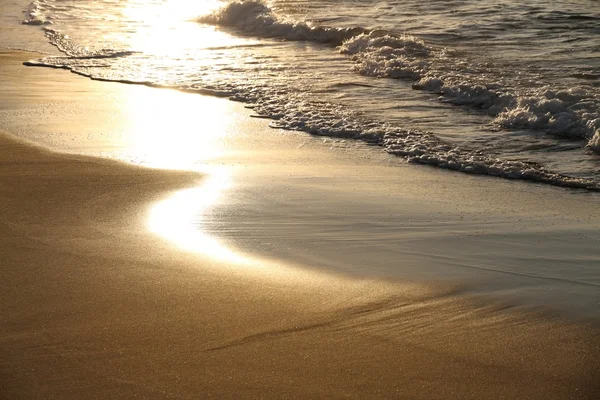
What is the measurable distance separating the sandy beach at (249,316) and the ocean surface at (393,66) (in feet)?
5.45

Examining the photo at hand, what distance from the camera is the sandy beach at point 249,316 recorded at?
305 centimetres

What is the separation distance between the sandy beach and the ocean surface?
1.66 m

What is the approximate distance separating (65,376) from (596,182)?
14.6 feet

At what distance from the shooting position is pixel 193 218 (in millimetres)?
5008

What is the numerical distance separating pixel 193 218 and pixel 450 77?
555 centimetres

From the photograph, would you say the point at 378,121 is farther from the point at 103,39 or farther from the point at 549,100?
the point at 103,39

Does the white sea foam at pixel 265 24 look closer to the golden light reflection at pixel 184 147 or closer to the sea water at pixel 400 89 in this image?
the sea water at pixel 400 89

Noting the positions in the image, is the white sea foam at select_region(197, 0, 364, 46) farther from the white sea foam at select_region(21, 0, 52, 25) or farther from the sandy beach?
the sandy beach

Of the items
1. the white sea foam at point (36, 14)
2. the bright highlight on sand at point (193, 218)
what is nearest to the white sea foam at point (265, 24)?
the white sea foam at point (36, 14)

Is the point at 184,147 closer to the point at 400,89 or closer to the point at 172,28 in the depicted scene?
the point at 400,89

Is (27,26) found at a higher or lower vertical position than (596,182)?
higher

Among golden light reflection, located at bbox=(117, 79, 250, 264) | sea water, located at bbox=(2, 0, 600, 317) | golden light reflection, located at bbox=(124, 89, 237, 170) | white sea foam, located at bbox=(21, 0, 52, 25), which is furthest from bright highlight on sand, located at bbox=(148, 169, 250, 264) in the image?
white sea foam, located at bbox=(21, 0, 52, 25)

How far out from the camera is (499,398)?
9.76 ft

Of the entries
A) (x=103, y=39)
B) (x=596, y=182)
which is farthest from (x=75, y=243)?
(x=103, y=39)
